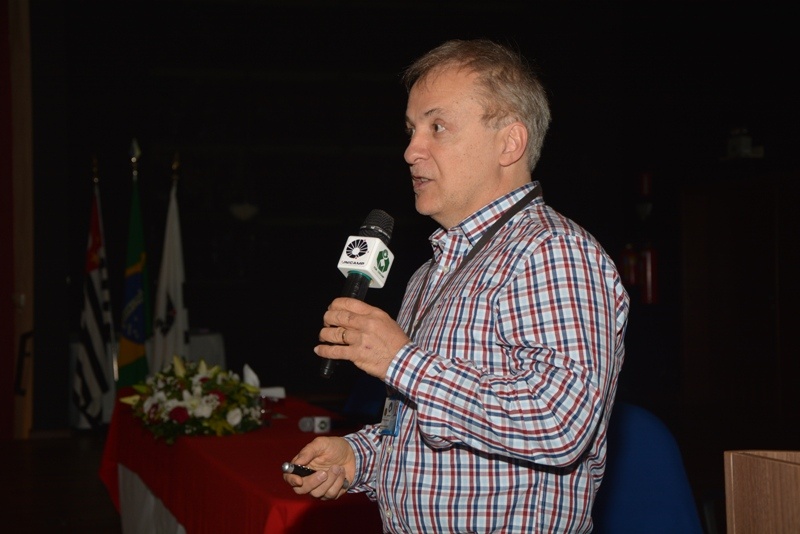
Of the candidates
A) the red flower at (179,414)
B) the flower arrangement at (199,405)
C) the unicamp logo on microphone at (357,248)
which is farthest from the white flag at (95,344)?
the unicamp logo on microphone at (357,248)

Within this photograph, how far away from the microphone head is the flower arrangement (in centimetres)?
153

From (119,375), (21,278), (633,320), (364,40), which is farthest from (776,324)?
(21,278)

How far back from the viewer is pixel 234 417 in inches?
117

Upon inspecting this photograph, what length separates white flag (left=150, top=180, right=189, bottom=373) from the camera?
23.8 feet

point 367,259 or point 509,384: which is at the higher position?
point 367,259

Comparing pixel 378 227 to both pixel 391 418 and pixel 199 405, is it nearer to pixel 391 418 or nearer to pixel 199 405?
pixel 391 418

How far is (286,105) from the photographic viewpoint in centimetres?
966

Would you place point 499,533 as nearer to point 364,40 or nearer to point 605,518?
point 605,518

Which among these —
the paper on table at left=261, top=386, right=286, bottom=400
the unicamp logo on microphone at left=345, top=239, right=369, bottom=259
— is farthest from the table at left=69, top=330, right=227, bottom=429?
the unicamp logo on microphone at left=345, top=239, right=369, bottom=259

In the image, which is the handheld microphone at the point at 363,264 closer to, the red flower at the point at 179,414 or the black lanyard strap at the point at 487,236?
the black lanyard strap at the point at 487,236

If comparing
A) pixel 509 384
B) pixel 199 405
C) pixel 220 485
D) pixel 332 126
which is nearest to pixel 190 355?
pixel 332 126

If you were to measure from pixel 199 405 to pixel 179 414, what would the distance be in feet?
0.22

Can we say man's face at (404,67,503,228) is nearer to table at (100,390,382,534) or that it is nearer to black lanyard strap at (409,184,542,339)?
black lanyard strap at (409,184,542,339)

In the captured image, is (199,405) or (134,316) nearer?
(199,405)
